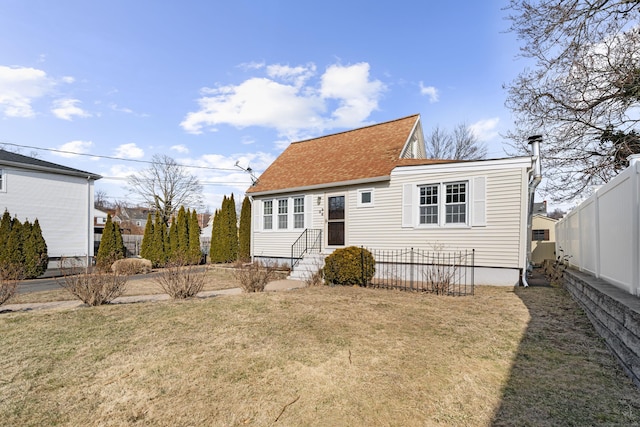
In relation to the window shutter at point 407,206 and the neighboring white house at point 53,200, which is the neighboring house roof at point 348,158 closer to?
the window shutter at point 407,206

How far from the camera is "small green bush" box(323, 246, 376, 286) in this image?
30.1 feet

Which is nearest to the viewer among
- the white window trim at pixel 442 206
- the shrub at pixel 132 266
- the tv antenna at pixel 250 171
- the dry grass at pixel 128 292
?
the dry grass at pixel 128 292

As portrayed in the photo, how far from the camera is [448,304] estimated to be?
22.0 feet

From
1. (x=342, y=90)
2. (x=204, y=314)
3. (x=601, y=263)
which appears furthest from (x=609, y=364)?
(x=342, y=90)

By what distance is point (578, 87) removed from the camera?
38.6 feet

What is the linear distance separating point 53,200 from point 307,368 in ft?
63.6

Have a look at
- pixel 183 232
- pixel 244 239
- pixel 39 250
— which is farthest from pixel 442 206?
pixel 39 250

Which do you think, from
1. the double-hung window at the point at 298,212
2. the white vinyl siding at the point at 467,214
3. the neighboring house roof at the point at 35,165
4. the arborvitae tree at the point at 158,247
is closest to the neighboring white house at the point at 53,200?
the neighboring house roof at the point at 35,165

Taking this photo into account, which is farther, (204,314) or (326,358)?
(204,314)

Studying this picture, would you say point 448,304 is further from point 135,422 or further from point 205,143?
point 205,143

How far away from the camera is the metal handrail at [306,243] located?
1320cm

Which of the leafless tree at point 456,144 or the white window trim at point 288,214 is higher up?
the leafless tree at point 456,144

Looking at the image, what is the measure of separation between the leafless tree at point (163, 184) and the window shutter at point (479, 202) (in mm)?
34274

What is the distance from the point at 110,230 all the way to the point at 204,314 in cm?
1416
